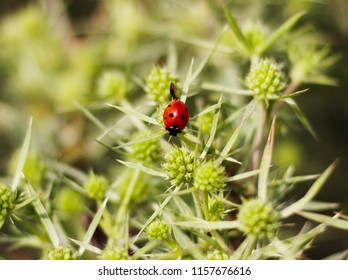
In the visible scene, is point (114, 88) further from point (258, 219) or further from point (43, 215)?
point (258, 219)

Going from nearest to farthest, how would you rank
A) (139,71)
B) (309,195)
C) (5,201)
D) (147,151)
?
(309,195) < (5,201) < (147,151) < (139,71)

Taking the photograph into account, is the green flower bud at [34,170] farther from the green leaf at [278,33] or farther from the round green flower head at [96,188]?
the green leaf at [278,33]

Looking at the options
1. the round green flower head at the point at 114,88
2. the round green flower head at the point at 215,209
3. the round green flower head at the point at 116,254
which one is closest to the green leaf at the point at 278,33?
the round green flower head at the point at 114,88

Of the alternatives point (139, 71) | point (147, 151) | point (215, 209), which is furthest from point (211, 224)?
point (139, 71)

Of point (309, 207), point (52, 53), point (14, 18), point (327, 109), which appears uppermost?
point (14, 18)
